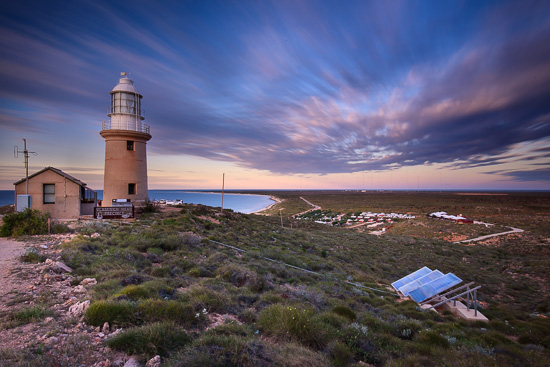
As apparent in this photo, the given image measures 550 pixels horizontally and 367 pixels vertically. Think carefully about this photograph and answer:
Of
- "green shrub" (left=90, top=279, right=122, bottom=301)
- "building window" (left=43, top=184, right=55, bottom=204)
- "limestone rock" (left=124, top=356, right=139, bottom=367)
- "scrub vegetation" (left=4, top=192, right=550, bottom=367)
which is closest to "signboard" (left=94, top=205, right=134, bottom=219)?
"building window" (left=43, top=184, right=55, bottom=204)

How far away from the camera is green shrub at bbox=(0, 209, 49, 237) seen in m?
11.4

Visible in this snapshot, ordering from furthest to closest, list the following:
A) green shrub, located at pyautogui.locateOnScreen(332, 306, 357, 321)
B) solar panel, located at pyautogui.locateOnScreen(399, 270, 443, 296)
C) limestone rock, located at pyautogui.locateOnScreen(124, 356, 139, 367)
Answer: solar panel, located at pyautogui.locateOnScreen(399, 270, 443, 296) → green shrub, located at pyautogui.locateOnScreen(332, 306, 357, 321) → limestone rock, located at pyautogui.locateOnScreen(124, 356, 139, 367)

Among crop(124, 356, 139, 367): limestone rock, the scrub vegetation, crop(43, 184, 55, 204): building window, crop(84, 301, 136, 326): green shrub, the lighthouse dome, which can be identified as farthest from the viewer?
the lighthouse dome

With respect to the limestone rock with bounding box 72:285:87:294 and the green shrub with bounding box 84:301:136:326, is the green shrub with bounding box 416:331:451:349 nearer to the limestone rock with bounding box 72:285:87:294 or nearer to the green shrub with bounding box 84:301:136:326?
the green shrub with bounding box 84:301:136:326

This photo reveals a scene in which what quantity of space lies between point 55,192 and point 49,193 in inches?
13.9

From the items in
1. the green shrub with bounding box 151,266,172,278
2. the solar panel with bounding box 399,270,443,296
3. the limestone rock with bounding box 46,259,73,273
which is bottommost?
the solar panel with bounding box 399,270,443,296

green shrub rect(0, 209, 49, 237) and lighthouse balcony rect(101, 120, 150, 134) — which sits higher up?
lighthouse balcony rect(101, 120, 150, 134)

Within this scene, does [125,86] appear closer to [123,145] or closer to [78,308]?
[123,145]

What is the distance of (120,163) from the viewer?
19.2 metres

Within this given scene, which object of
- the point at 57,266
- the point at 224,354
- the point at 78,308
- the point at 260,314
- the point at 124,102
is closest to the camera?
the point at 224,354

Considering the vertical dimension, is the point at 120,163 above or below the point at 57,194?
above

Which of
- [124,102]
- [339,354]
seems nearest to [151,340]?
[339,354]

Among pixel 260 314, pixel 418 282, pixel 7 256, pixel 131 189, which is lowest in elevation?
pixel 418 282

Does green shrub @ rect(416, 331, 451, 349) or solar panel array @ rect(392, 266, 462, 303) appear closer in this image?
green shrub @ rect(416, 331, 451, 349)
